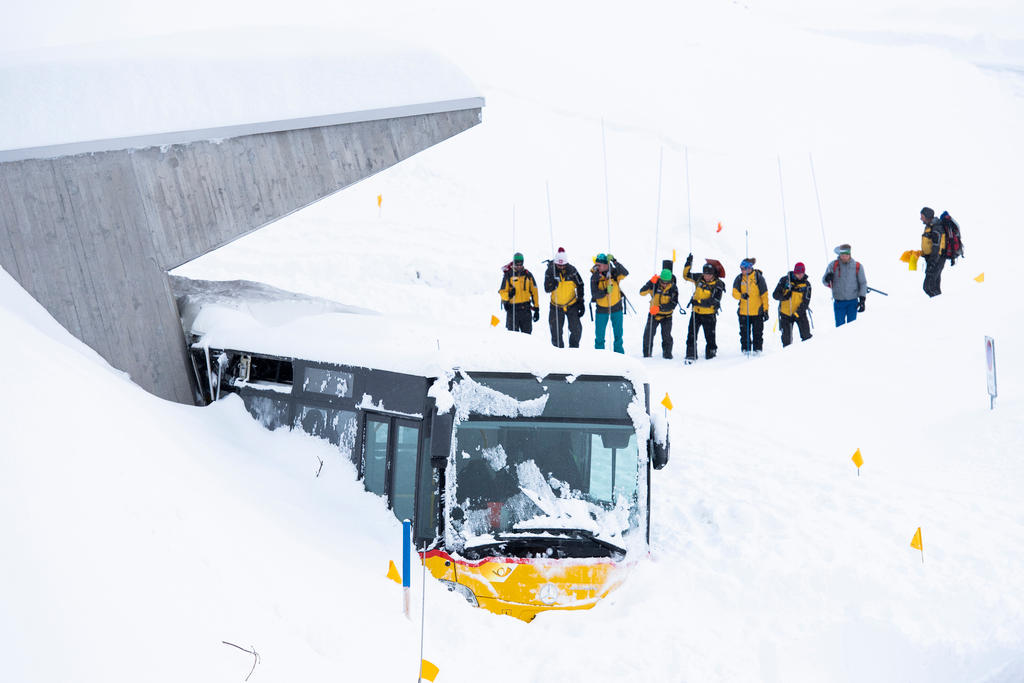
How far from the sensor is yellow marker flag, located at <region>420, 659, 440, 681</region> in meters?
5.93

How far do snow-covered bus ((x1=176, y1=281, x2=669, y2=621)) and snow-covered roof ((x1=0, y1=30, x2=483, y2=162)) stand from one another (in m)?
3.65

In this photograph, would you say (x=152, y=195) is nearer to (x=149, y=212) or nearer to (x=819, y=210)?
(x=149, y=212)

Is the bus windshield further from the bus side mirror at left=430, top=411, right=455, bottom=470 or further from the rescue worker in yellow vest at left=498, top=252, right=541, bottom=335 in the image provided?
the rescue worker in yellow vest at left=498, top=252, right=541, bottom=335

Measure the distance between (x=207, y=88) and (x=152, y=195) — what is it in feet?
4.20

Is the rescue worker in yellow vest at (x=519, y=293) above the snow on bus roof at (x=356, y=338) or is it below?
below

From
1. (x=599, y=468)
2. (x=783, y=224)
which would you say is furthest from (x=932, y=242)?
(x=599, y=468)

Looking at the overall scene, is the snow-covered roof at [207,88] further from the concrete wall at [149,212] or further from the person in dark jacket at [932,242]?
the person in dark jacket at [932,242]

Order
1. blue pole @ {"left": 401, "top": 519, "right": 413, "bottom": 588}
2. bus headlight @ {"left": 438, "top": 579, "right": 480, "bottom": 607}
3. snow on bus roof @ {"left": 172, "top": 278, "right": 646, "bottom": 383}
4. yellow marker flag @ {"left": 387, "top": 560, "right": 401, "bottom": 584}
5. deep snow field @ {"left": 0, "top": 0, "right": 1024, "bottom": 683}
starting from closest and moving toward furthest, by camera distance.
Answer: deep snow field @ {"left": 0, "top": 0, "right": 1024, "bottom": 683}
blue pole @ {"left": 401, "top": 519, "right": 413, "bottom": 588}
yellow marker flag @ {"left": 387, "top": 560, "right": 401, "bottom": 584}
bus headlight @ {"left": 438, "top": 579, "right": 480, "bottom": 607}
snow on bus roof @ {"left": 172, "top": 278, "right": 646, "bottom": 383}

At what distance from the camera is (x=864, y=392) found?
14617 millimetres

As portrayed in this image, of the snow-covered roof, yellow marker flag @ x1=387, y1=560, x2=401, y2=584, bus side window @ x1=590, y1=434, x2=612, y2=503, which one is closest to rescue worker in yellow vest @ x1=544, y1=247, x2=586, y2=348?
the snow-covered roof

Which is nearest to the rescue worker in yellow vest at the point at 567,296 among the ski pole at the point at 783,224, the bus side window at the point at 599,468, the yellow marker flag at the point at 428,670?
the ski pole at the point at 783,224

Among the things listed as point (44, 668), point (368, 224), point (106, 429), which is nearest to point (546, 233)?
point (368, 224)

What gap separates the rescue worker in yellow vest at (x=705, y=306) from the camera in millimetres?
17625

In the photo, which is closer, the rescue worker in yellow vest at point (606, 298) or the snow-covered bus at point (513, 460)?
the snow-covered bus at point (513, 460)
